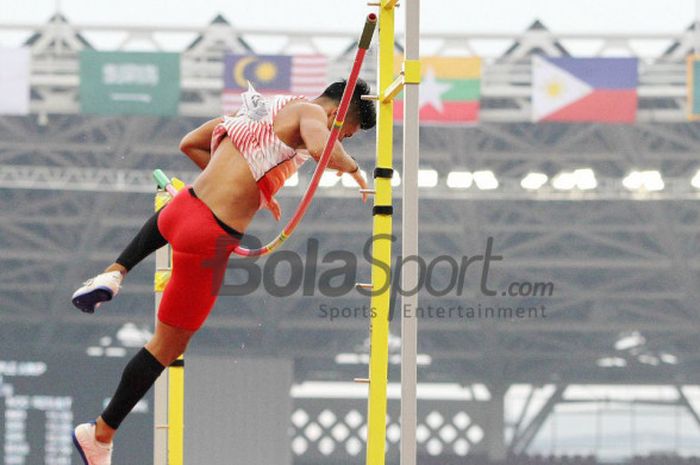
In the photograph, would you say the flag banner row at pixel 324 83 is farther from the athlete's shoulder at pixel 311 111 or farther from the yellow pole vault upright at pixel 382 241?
the athlete's shoulder at pixel 311 111

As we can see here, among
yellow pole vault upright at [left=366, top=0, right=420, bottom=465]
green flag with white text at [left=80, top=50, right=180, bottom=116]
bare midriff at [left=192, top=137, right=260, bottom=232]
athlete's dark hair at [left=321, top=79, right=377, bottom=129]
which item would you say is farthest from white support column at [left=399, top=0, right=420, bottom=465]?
green flag with white text at [left=80, top=50, right=180, bottom=116]

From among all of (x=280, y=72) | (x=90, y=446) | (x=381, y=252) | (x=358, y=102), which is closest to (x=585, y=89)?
(x=280, y=72)

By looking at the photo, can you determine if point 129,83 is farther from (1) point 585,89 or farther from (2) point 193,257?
(2) point 193,257

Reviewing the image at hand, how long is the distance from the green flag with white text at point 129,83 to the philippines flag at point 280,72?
0.99 meters

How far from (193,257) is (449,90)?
14606 millimetres

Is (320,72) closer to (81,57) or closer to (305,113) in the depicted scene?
(81,57)

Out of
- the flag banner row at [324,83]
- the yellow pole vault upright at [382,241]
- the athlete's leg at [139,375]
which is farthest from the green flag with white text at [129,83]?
the athlete's leg at [139,375]

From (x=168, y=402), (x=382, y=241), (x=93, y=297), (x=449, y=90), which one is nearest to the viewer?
(x=93, y=297)

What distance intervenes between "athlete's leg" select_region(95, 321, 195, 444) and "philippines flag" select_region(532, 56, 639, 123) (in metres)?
14.5

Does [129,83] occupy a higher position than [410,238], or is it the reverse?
[129,83]

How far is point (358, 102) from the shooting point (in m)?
3.76

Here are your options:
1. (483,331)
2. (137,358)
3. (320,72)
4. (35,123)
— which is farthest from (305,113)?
(483,331)

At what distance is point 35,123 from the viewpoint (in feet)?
71.4

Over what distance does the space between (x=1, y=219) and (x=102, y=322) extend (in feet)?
10.6
